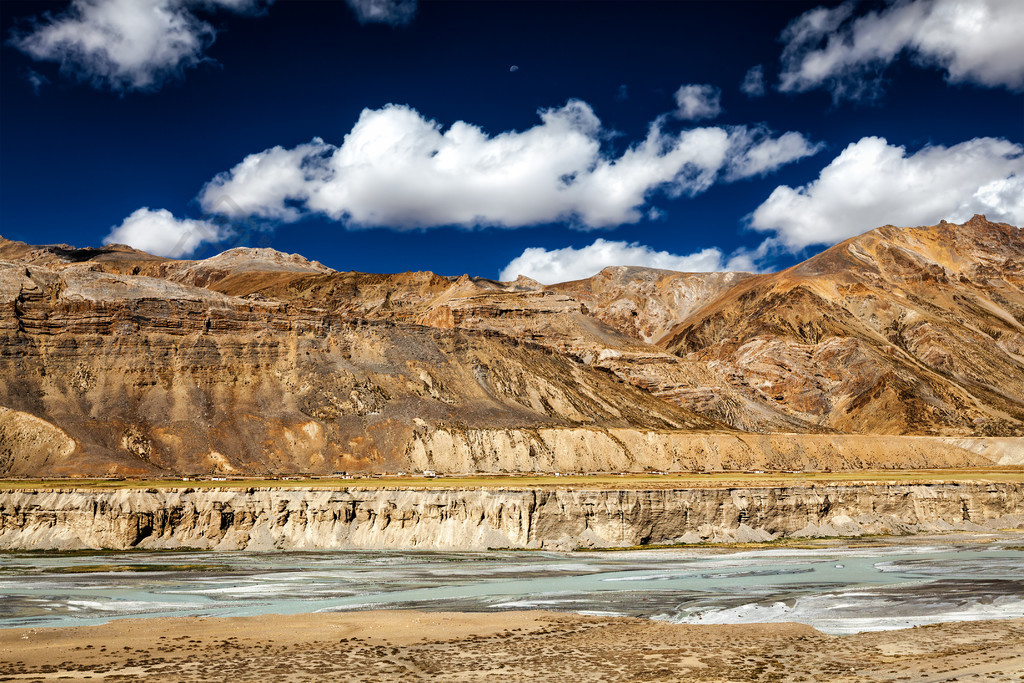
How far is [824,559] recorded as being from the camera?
45.5 meters

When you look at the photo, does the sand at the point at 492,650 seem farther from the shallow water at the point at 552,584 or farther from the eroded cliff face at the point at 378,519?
the eroded cliff face at the point at 378,519

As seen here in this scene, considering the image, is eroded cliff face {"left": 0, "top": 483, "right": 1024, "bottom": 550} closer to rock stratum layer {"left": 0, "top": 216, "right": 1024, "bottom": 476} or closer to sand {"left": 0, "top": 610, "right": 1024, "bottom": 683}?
sand {"left": 0, "top": 610, "right": 1024, "bottom": 683}

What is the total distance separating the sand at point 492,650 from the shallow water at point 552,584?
2.08 meters

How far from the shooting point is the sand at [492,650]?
20.5m

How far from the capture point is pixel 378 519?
53.7m

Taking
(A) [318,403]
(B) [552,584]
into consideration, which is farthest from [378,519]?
(A) [318,403]

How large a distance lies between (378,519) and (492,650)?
101 feet

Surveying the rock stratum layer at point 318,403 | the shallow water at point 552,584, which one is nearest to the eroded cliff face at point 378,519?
the shallow water at point 552,584

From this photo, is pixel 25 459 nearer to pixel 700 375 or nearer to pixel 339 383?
pixel 339 383

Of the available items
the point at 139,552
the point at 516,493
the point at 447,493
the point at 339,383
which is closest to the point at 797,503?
the point at 516,493

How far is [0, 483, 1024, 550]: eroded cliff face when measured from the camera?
2056 inches

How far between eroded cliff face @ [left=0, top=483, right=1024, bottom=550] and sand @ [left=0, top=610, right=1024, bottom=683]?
23186 millimetres

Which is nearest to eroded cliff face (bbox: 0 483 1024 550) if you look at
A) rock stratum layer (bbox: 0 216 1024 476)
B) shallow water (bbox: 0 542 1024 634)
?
shallow water (bbox: 0 542 1024 634)

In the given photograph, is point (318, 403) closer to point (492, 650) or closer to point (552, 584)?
point (552, 584)
